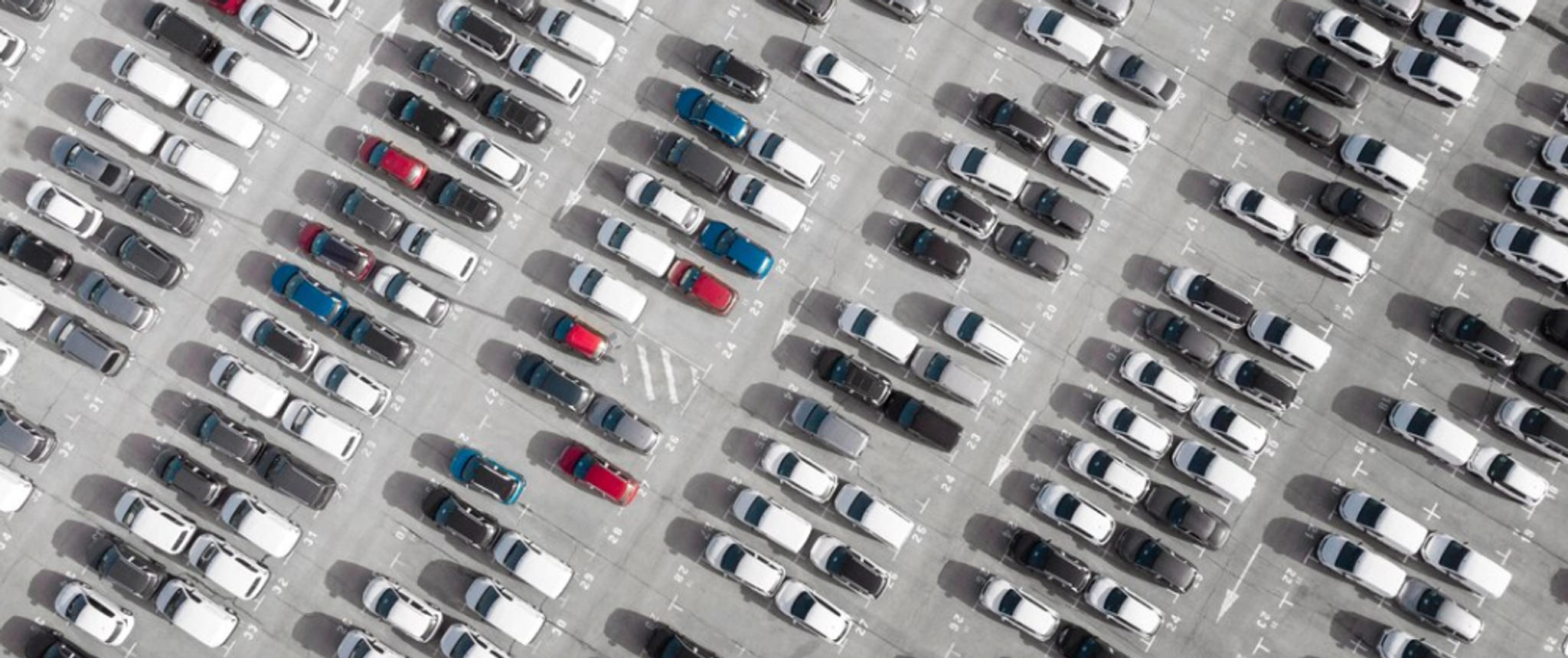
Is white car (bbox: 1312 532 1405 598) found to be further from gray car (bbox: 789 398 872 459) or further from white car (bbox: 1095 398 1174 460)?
gray car (bbox: 789 398 872 459)

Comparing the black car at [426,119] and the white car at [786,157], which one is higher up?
the white car at [786,157]

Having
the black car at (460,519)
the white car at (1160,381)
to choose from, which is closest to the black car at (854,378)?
the white car at (1160,381)

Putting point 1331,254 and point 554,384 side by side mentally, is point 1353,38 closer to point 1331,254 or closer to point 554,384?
point 1331,254

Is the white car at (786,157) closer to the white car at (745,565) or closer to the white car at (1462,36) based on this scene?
the white car at (745,565)

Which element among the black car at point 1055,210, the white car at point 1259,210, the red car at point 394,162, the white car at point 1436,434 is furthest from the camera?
the red car at point 394,162

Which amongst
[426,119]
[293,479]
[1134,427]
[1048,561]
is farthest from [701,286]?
[1134,427]

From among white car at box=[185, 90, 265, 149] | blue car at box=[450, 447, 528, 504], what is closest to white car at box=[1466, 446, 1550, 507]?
blue car at box=[450, 447, 528, 504]
